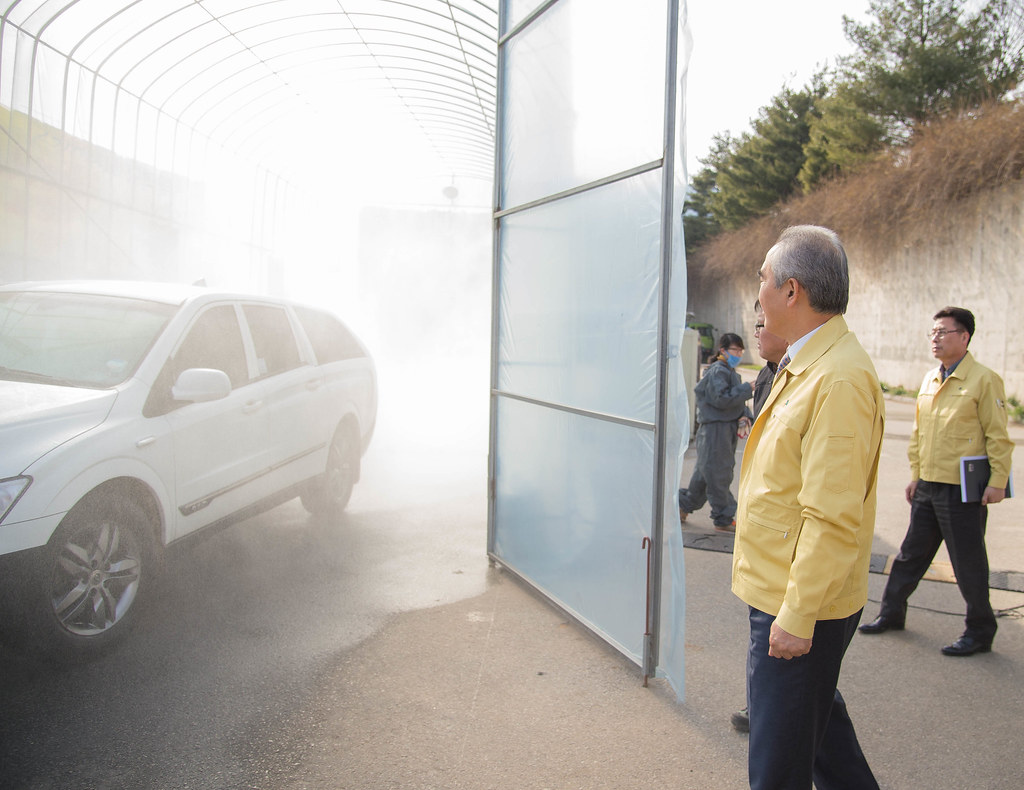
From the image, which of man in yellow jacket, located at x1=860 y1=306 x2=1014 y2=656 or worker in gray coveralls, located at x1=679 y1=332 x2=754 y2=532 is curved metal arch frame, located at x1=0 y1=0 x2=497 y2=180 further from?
man in yellow jacket, located at x1=860 y1=306 x2=1014 y2=656

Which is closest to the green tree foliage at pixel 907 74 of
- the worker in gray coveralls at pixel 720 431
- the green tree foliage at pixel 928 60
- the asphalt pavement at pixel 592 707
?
the green tree foliage at pixel 928 60

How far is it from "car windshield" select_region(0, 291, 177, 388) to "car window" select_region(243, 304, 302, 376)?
0.81 meters

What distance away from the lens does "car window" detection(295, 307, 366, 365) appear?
6117mm

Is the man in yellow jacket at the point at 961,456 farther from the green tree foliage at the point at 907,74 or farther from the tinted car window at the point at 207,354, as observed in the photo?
the green tree foliage at the point at 907,74

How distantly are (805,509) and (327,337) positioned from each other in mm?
5135

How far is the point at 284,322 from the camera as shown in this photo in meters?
5.73

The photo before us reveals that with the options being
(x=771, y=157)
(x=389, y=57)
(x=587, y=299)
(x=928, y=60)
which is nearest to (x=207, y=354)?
(x=587, y=299)

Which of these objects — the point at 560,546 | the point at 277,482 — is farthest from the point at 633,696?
the point at 277,482

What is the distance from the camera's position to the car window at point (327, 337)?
6.12 metres

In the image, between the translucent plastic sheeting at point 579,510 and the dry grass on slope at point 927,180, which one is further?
the dry grass on slope at point 927,180

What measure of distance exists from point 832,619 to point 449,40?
11.6 m

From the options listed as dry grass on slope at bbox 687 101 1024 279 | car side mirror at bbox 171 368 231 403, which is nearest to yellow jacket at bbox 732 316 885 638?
car side mirror at bbox 171 368 231 403

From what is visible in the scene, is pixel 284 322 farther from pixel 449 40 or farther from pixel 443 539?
pixel 449 40

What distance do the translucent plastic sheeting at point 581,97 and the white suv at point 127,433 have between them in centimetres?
212
